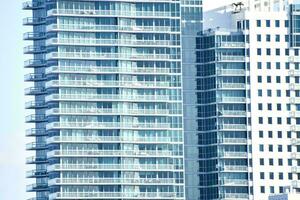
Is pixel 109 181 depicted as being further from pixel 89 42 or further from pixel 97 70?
pixel 89 42

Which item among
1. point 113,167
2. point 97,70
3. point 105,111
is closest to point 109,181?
point 113,167

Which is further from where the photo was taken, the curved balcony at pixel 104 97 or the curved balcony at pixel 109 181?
the curved balcony at pixel 104 97

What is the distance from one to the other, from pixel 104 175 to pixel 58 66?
1842 centimetres

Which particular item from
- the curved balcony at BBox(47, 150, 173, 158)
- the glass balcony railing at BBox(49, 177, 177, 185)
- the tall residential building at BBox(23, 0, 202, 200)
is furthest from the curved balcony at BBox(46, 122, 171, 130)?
the glass balcony railing at BBox(49, 177, 177, 185)

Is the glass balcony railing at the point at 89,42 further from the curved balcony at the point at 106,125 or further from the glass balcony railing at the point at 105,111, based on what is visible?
the curved balcony at the point at 106,125

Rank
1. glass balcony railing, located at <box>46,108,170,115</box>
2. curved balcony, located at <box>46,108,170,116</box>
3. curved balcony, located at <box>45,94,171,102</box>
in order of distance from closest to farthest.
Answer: curved balcony, located at <box>46,108,170,116</box>
glass balcony railing, located at <box>46,108,170,115</box>
curved balcony, located at <box>45,94,171,102</box>

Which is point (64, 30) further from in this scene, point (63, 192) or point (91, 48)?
point (63, 192)

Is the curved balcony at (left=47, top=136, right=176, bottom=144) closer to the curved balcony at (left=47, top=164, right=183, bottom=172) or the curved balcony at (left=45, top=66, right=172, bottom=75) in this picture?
the curved balcony at (left=47, top=164, right=183, bottom=172)

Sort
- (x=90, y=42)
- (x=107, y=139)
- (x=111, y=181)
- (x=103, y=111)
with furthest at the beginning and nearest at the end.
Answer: (x=90, y=42) < (x=103, y=111) < (x=107, y=139) < (x=111, y=181)

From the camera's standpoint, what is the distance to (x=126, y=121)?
198 metres

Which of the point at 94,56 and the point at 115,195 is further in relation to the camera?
the point at 94,56

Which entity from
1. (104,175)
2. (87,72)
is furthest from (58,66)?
(104,175)

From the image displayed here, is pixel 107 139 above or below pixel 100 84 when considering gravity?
below

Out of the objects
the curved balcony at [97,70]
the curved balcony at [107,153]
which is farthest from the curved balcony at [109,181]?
the curved balcony at [97,70]
